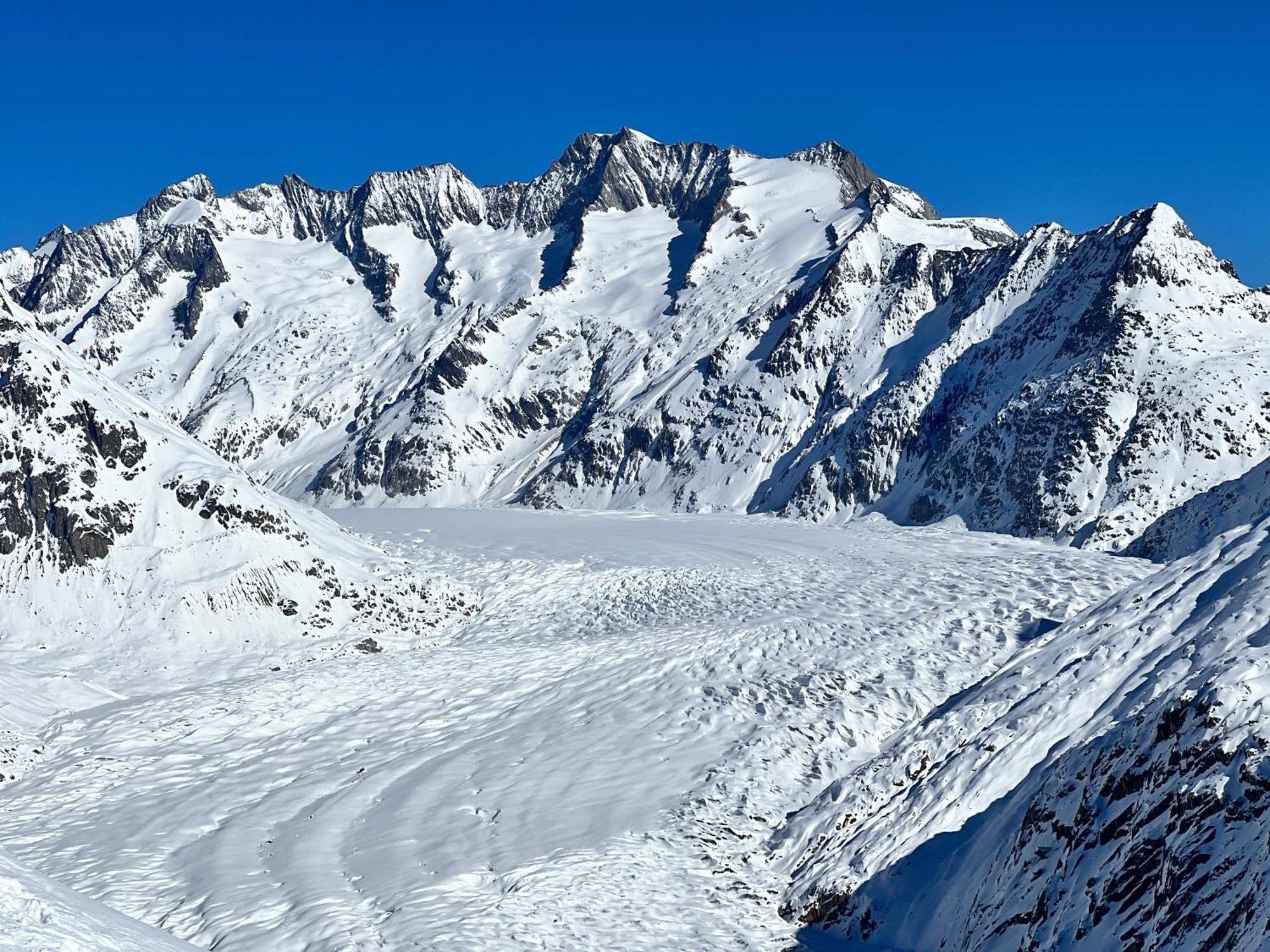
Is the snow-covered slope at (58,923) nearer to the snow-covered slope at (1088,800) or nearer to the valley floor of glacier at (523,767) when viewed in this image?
the valley floor of glacier at (523,767)

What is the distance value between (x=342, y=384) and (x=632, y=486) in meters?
65.7

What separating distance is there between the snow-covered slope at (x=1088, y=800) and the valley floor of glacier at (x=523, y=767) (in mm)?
2017

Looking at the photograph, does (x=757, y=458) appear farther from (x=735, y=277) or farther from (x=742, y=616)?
(x=742, y=616)

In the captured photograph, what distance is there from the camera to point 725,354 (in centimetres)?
12781

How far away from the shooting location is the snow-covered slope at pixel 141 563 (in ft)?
126

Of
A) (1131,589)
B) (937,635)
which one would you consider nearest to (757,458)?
(937,635)

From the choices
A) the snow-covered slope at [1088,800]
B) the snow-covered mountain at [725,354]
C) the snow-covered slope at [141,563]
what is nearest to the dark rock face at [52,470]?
the snow-covered slope at [141,563]

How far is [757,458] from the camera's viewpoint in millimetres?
113250

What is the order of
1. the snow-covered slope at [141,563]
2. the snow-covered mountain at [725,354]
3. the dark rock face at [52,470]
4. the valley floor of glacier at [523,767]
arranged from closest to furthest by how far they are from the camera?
the valley floor of glacier at [523,767]
the snow-covered slope at [141,563]
the dark rock face at [52,470]
the snow-covered mountain at [725,354]

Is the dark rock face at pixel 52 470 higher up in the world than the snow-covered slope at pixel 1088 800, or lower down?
higher up

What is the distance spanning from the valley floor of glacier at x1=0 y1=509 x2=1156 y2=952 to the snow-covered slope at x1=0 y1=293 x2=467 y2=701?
9.35ft

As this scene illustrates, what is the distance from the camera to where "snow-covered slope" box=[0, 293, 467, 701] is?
38406 mm

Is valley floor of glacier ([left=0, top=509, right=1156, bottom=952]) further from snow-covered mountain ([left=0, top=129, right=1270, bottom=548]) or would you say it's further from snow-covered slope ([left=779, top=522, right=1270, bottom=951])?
snow-covered mountain ([left=0, top=129, right=1270, bottom=548])

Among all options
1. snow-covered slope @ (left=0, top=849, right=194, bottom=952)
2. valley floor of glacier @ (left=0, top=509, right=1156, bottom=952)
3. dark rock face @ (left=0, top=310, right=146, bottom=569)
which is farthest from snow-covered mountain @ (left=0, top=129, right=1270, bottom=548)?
snow-covered slope @ (left=0, top=849, right=194, bottom=952)
